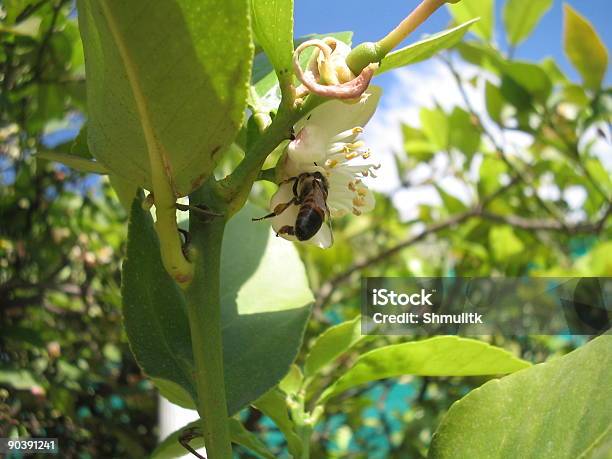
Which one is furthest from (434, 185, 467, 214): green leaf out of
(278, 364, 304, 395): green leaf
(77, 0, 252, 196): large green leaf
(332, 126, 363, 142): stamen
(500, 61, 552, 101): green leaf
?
(77, 0, 252, 196): large green leaf

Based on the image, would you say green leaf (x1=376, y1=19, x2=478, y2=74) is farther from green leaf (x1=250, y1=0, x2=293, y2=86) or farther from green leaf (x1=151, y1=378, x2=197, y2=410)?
green leaf (x1=151, y1=378, x2=197, y2=410)

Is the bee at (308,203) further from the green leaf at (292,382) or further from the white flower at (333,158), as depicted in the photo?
the green leaf at (292,382)

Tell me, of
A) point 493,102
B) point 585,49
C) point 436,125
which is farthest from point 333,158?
point 436,125

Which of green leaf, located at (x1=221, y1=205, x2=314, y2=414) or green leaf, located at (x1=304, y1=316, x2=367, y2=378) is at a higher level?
green leaf, located at (x1=221, y1=205, x2=314, y2=414)

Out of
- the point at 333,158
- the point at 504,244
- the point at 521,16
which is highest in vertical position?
the point at 521,16

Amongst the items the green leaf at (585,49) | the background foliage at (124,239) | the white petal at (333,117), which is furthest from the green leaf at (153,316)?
the green leaf at (585,49)

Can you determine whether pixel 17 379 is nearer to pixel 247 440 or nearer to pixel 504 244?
pixel 247 440

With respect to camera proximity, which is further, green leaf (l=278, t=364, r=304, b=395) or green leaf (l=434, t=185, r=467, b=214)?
green leaf (l=434, t=185, r=467, b=214)
